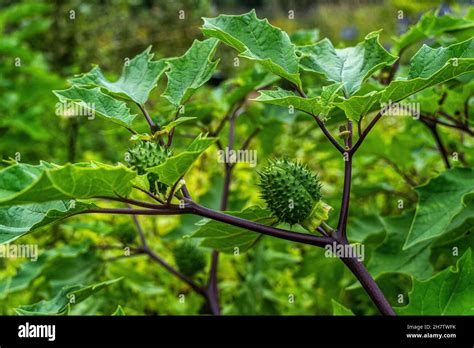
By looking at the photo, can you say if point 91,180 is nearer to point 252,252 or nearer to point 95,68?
point 95,68

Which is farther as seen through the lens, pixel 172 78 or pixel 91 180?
pixel 172 78

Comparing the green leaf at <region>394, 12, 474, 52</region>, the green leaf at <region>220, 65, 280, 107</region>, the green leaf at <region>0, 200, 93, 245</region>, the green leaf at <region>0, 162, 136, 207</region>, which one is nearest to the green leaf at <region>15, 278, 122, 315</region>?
the green leaf at <region>0, 200, 93, 245</region>

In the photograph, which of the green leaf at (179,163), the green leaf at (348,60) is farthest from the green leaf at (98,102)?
the green leaf at (348,60)

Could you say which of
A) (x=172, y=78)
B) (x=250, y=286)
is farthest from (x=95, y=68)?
(x=250, y=286)

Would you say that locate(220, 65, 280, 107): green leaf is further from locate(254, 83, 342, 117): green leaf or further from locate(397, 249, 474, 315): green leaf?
locate(397, 249, 474, 315): green leaf

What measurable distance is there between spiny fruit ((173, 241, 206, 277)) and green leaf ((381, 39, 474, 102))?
970mm

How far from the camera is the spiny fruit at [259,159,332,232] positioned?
1061 millimetres

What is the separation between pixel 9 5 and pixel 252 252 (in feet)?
15.3

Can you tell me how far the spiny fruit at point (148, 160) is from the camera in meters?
1.04

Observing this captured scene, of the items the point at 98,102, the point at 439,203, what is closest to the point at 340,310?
the point at 439,203

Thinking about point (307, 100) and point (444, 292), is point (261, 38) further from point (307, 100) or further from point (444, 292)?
point (444, 292)
